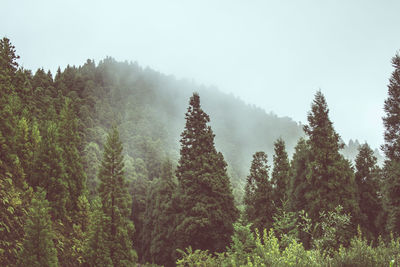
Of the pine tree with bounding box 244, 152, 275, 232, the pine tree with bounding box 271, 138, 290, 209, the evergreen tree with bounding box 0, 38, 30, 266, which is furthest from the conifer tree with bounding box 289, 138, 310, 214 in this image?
the evergreen tree with bounding box 0, 38, 30, 266

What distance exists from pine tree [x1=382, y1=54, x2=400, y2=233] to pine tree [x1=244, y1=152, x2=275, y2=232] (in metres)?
9.06

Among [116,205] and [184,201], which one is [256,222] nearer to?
[184,201]

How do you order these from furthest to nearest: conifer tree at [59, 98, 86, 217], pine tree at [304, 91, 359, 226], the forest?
1. conifer tree at [59, 98, 86, 217]
2. pine tree at [304, 91, 359, 226]
3. the forest

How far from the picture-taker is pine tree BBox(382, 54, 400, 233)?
18.4 metres

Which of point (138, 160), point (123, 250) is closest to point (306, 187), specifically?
point (123, 250)

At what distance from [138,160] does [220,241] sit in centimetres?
4799

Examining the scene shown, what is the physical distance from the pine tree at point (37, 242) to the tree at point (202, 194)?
9.85 m

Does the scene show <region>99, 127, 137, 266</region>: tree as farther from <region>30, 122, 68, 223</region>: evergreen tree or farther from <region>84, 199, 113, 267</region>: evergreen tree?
<region>30, 122, 68, 223</region>: evergreen tree

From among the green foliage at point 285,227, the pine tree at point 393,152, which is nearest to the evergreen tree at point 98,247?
the green foliage at point 285,227

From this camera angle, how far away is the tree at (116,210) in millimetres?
21516

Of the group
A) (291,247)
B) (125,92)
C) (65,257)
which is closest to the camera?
(291,247)

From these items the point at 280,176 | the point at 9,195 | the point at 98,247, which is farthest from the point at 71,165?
the point at 280,176

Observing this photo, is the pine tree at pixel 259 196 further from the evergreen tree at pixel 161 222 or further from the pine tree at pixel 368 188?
the evergreen tree at pixel 161 222

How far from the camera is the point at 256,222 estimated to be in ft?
79.3
